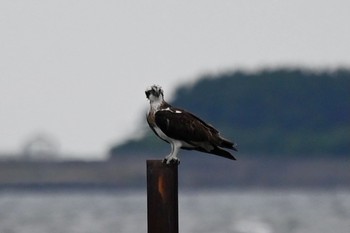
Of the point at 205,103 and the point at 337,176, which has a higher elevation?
the point at 205,103

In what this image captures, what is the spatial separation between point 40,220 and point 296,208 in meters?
15.9

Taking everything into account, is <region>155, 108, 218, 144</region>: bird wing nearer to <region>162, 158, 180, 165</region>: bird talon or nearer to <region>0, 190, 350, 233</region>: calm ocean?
<region>162, 158, 180, 165</region>: bird talon

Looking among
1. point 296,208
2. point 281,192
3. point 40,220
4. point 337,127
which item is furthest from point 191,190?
point 40,220

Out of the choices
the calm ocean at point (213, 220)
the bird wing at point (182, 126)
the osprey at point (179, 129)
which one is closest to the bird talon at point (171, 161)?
the osprey at point (179, 129)

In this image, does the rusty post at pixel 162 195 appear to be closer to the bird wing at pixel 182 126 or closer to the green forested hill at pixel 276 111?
the bird wing at pixel 182 126

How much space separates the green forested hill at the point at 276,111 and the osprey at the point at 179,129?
9534cm

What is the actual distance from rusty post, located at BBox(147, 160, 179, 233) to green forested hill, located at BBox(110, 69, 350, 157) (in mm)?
95931

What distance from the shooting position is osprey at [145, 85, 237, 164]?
19344 millimetres

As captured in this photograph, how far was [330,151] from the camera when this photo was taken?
117 metres

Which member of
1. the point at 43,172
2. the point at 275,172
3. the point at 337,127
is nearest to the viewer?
the point at 43,172

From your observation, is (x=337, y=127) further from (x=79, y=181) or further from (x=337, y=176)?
(x=79, y=181)

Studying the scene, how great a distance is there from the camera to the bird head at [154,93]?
63.1 feet

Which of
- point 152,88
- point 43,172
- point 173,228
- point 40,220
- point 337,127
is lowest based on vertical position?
point 173,228

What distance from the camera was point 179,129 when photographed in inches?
767
